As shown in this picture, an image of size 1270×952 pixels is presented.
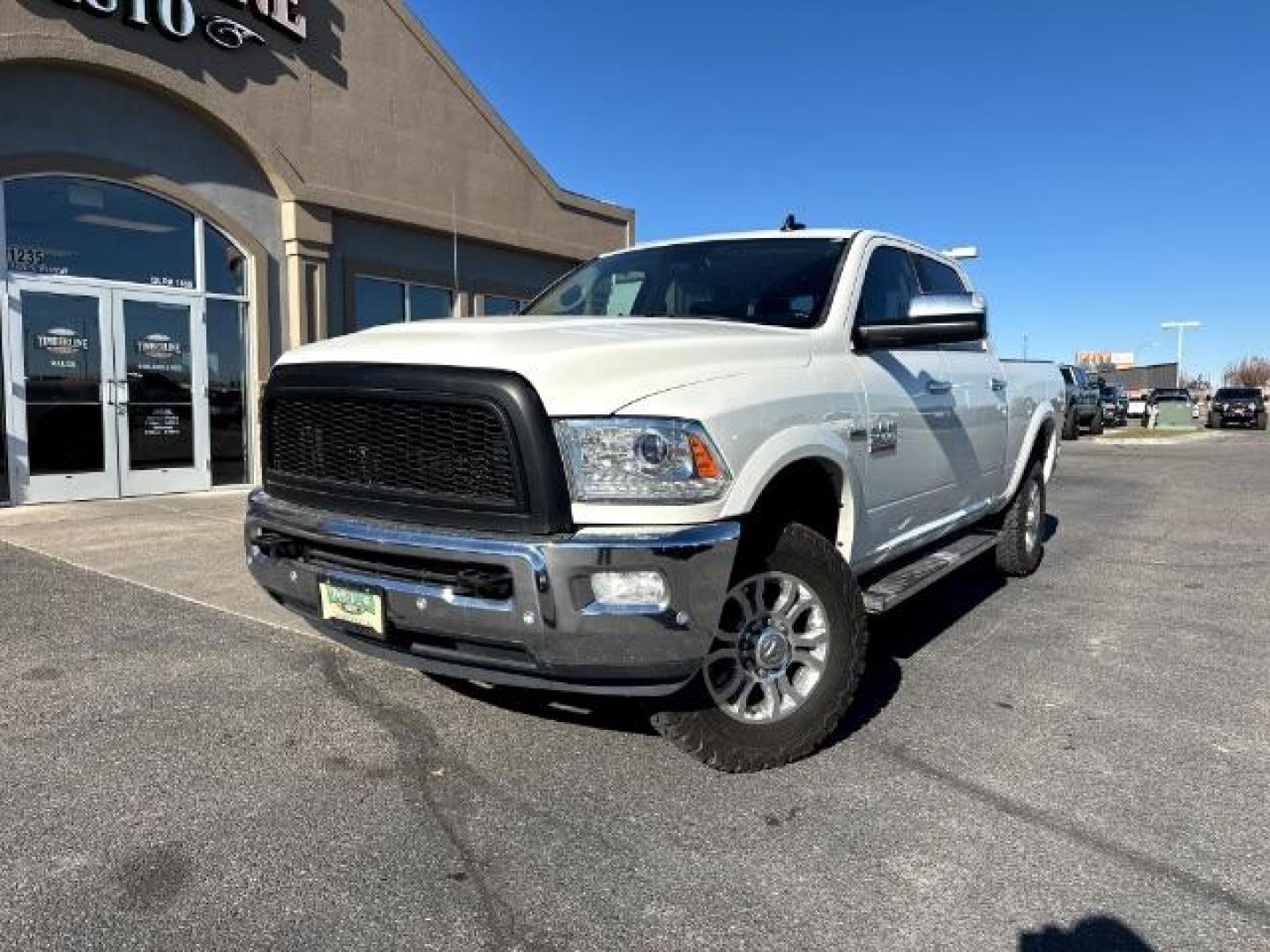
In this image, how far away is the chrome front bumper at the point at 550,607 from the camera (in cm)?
280

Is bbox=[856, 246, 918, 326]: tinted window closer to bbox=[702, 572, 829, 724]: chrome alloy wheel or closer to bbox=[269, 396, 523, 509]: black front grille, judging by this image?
bbox=[702, 572, 829, 724]: chrome alloy wheel

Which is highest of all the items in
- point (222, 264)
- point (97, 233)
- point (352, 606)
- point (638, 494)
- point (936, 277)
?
point (97, 233)

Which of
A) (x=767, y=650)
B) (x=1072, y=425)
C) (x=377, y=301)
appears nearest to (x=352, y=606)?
(x=767, y=650)

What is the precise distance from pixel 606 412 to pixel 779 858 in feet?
4.61

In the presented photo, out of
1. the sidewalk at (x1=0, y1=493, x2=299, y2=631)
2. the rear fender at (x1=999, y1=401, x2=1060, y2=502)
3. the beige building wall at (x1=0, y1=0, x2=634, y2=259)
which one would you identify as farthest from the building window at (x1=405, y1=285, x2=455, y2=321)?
the rear fender at (x1=999, y1=401, x2=1060, y2=502)

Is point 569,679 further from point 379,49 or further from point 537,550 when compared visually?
point 379,49

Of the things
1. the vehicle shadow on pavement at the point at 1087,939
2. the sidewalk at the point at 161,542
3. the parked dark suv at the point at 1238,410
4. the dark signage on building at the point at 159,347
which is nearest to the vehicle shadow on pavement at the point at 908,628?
the vehicle shadow on pavement at the point at 1087,939

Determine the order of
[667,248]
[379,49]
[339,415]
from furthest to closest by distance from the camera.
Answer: [379,49], [667,248], [339,415]

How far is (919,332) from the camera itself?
3.91 metres

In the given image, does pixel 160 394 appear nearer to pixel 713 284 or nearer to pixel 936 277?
pixel 713 284

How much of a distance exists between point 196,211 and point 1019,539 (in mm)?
9328

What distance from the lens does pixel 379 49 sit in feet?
41.2

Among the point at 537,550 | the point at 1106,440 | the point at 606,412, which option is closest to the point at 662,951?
the point at 537,550

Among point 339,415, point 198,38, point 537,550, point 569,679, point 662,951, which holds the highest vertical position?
point 198,38
